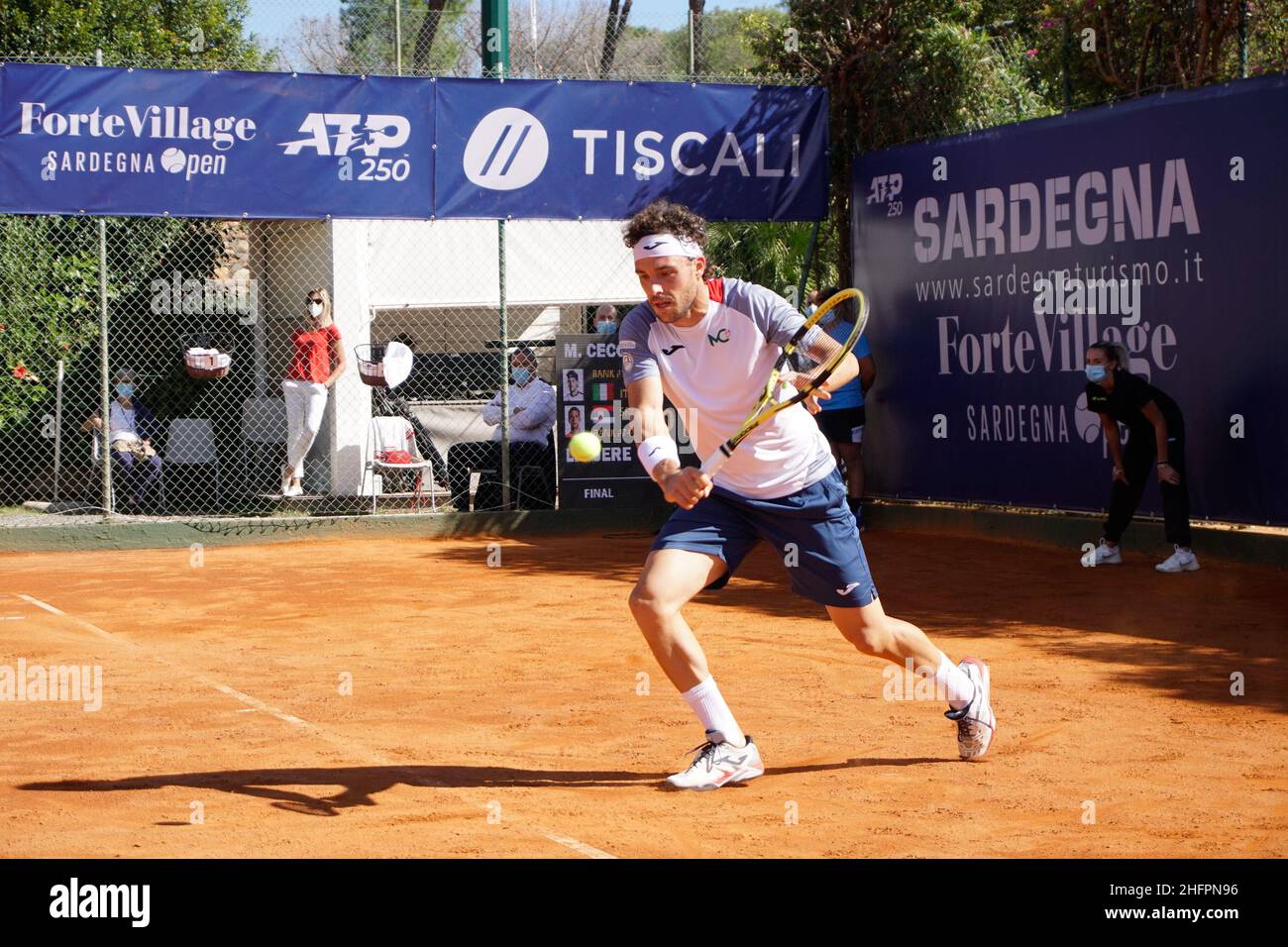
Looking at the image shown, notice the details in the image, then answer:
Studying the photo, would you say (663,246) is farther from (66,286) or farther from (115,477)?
(66,286)

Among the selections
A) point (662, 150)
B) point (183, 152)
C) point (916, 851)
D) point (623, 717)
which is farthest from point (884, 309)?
point (916, 851)

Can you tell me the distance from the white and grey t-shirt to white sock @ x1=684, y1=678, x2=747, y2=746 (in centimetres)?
73

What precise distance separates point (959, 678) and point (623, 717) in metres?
1.66

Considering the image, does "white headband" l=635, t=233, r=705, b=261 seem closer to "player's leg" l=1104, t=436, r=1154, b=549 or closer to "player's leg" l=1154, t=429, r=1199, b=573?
"player's leg" l=1154, t=429, r=1199, b=573

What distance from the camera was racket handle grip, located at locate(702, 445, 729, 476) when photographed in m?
5.55

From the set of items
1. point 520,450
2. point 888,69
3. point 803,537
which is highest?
point 888,69

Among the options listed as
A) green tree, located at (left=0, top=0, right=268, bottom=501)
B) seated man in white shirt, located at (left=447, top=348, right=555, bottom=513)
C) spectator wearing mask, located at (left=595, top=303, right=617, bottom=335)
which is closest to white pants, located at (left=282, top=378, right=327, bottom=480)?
seated man in white shirt, located at (left=447, top=348, right=555, bottom=513)

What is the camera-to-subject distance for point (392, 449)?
50.6 ft

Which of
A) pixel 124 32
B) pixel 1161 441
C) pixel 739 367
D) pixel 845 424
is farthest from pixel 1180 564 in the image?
pixel 124 32

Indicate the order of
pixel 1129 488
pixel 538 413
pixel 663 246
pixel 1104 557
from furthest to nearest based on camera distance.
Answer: pixel 538 413 → pixel 1104 557 → pixel 1129 488 → pixel 663 246

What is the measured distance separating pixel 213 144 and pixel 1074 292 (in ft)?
23.7

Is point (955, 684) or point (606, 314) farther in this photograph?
point (606, 314)

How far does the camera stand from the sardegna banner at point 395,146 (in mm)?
13430
